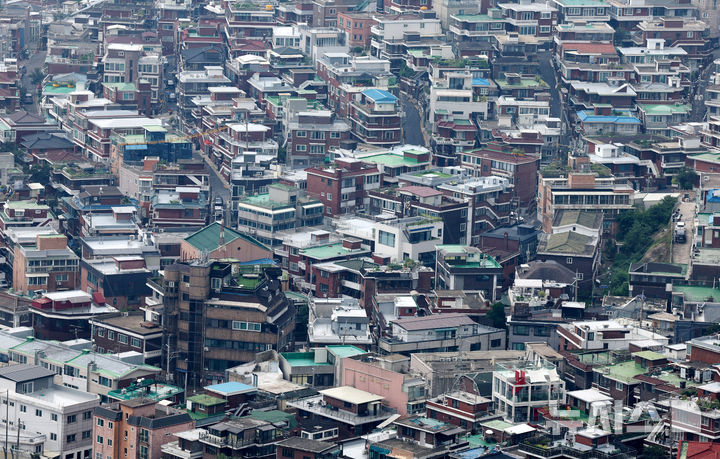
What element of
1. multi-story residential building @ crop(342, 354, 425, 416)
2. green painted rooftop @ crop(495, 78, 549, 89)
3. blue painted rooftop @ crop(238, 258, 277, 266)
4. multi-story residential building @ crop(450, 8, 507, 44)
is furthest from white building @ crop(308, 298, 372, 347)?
multi-story residential building @ crop(450, 8, 507, 44)

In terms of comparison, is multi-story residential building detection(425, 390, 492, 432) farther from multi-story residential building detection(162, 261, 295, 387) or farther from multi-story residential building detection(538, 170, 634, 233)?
multi-story residential building detection(538, 170, 634, 233)

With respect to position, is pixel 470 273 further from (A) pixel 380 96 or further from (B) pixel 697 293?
(A) pixel 380 96

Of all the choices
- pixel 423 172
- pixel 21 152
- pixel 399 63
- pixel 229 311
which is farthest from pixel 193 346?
pixel 399 63

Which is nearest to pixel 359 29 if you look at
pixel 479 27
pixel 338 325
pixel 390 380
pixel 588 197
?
pixel 479 27

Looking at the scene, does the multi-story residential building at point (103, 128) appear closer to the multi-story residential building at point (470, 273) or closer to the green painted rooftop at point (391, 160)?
the green painted rooftop at point (391, 160)

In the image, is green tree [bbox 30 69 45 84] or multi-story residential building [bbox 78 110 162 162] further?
green tree [bbox 30 69 45 84]

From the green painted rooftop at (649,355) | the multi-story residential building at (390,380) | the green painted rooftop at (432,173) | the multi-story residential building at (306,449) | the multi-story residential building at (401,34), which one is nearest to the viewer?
the multi-story residential building at (306,449)

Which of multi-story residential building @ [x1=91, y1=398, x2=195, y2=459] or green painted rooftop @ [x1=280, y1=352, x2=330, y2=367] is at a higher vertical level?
green painted rooftop @ [x1=280, y1=352, x2=330, y2=367]

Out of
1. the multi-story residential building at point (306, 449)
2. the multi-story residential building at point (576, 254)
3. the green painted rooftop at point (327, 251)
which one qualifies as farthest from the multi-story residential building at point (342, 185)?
the multi-story residential building at point (306, 449)
